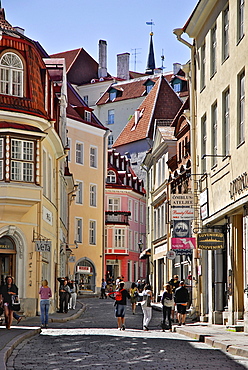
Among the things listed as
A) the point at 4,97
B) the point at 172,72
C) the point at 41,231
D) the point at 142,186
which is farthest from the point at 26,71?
the point at 172,72

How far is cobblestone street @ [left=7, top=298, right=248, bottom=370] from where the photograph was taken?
558 inches

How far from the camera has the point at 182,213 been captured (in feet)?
98.5

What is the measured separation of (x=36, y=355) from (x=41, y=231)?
16.2 metres

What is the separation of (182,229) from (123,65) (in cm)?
8114

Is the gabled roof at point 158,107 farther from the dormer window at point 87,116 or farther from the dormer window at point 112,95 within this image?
the dormer window at point 87,116

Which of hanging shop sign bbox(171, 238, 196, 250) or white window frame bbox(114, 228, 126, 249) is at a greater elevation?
white window frame bbox(114, 228, 126, 249)

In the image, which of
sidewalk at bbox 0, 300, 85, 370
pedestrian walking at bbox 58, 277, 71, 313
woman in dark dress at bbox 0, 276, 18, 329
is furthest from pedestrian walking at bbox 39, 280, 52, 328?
pedestrian walking at bbox 58, 277, 71, 313

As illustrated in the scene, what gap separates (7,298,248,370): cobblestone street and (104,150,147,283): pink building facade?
177 ft

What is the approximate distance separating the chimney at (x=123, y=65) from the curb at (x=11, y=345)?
8786cm

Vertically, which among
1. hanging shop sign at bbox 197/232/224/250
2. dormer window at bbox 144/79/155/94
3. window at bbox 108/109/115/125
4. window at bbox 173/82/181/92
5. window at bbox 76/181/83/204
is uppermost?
dormer window at bbox 144/79/155/94

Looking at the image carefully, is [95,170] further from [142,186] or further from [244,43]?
[244,43]

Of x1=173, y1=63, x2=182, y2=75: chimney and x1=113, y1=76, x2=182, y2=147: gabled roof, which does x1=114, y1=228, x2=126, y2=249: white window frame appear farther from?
x1=173, y1=63, x2=182, y2=75: chimney

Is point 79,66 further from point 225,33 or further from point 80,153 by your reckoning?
point 225,33

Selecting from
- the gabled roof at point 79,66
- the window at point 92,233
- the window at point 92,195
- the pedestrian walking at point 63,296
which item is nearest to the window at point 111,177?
the window at point 92,195
